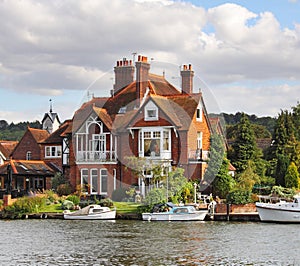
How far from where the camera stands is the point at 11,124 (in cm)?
17738

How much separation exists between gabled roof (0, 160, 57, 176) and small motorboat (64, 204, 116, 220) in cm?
1279

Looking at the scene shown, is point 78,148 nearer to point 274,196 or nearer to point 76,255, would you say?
point 274,196

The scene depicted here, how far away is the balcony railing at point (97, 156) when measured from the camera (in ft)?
191

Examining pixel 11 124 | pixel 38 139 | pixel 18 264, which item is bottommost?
pixel 18 264

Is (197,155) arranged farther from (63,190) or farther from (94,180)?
(63,190)

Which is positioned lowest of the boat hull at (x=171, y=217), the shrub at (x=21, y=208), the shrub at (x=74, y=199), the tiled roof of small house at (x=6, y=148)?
the boat hull at (x=171, y=217)

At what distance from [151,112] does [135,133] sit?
2.28 meters

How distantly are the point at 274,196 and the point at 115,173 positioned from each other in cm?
1385

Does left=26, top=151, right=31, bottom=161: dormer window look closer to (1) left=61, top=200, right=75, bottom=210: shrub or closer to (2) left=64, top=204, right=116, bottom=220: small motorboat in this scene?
(1) left=61, top=200, right=75, bottom=210: shrub

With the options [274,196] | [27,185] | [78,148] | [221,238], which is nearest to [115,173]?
[78,148]

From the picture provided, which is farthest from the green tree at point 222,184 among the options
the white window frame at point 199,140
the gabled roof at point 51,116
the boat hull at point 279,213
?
the gabled roof at point 51,116

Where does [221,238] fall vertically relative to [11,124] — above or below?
below

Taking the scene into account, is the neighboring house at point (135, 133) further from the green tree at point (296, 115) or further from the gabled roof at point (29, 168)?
the green tree at point (296, 115)

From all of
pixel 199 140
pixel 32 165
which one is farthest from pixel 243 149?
pixel 32 165
